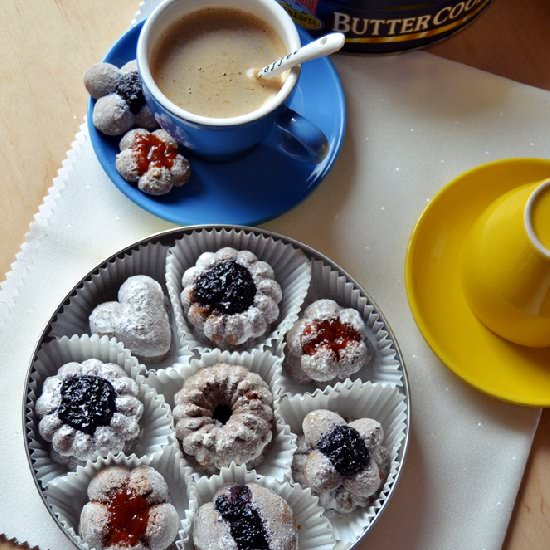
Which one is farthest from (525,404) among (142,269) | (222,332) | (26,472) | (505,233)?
(26,472)

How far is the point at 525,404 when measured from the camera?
101 centimetres

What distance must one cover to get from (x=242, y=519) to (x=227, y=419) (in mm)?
130

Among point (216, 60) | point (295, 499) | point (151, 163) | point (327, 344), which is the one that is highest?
point (216, 60)

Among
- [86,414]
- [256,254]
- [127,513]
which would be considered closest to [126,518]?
[127,513]

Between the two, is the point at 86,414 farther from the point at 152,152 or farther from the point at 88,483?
the point at 152,152

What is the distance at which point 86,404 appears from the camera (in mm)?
951

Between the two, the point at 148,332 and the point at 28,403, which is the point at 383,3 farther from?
the point at 28,403

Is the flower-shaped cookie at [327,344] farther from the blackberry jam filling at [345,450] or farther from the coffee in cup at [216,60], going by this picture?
the coffee in cup at [216,60]

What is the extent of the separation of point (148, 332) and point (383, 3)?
47 centimetres

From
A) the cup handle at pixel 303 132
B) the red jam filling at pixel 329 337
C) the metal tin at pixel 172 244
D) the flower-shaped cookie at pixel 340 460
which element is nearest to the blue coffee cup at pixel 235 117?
the cup handle at pixel 303 132

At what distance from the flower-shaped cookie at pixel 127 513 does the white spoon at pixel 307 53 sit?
0.46m

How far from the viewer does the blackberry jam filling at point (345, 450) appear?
0.95 m

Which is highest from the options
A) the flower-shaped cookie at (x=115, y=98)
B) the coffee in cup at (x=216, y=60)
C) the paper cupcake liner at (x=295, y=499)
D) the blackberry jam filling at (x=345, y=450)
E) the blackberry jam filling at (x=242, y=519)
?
the coffee in cup at (x=216, y=60)

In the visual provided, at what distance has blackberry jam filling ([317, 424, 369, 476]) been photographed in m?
0.95
